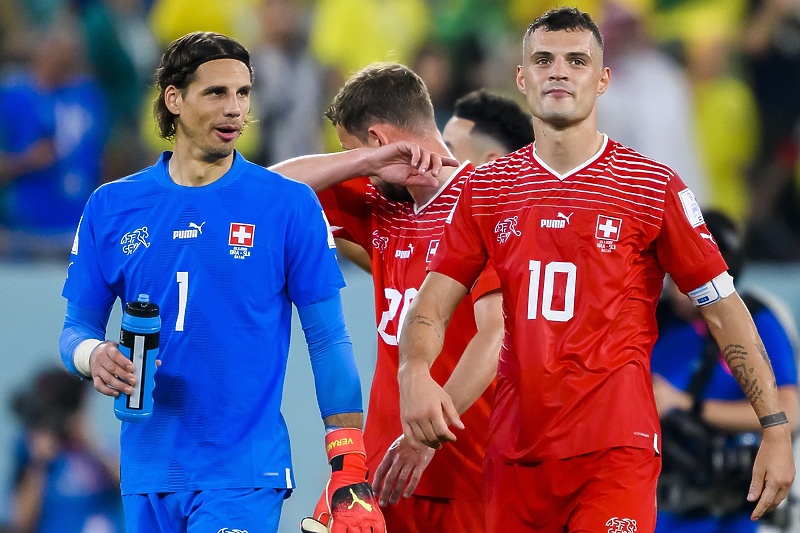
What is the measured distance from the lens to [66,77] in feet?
31.8

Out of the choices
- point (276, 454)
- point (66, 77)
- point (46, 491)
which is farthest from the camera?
point (66, 77)

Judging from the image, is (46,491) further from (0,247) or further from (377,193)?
(377,193)

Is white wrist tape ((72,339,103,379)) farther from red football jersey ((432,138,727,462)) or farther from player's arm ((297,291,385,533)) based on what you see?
red football jersey ((432,138,727,462))

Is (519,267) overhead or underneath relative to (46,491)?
overhead

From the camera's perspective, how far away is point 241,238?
4531 millimetres

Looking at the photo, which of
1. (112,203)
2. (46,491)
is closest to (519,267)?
(112,203)

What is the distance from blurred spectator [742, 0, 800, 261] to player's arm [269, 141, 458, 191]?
5.49 metres

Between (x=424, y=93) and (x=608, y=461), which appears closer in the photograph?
(x=608, y=461)

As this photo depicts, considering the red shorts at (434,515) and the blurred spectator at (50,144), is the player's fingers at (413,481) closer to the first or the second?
the red shorts at (434,515)

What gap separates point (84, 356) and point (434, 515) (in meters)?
1.69

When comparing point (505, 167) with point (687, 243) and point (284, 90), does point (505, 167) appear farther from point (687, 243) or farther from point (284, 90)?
point (284, 90)

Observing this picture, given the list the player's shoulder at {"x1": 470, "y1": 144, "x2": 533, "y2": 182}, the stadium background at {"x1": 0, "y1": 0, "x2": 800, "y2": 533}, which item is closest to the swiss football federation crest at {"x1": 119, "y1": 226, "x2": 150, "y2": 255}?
the player's shoulder at {"x1": 470, "y1": 144, "x2": 533, "y2": 182}

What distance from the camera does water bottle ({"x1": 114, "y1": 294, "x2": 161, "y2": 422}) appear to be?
4215 mm

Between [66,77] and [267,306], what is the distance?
5763 mm
